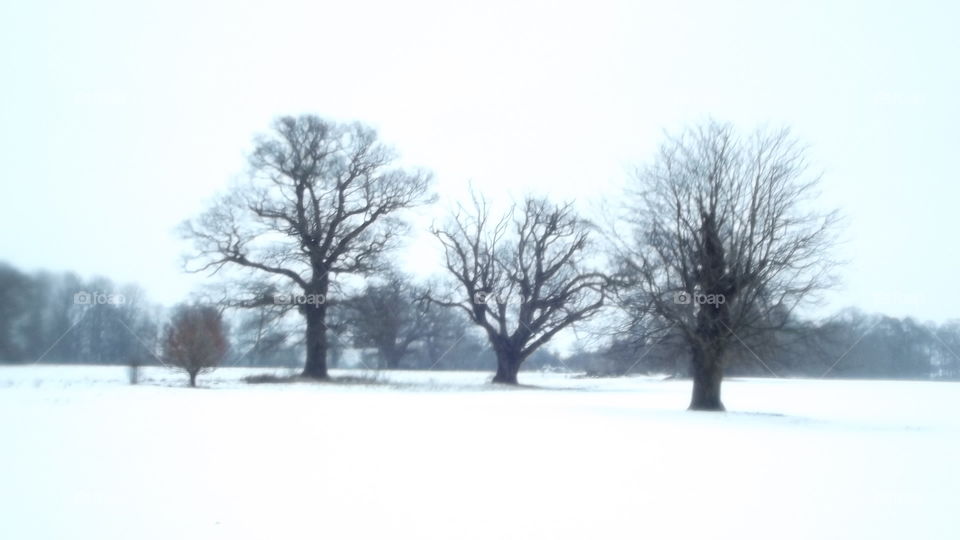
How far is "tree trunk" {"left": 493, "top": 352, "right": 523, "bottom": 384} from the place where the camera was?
4850cm

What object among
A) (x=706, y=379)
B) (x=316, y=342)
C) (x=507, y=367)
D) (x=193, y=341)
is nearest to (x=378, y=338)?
(x=316, y=342)

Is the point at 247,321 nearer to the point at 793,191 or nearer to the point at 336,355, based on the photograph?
the point at 336,355

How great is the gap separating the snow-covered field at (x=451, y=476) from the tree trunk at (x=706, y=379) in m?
6.03

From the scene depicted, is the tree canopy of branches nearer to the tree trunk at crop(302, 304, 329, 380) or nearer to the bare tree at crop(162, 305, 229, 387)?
the tree trunk at crop(302, 304, 329, 380)

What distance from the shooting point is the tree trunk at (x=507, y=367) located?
159ft

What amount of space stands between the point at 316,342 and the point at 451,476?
1166 inches

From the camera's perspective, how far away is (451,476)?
36.9 feet

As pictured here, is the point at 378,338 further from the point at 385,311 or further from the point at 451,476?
the point at 451,476

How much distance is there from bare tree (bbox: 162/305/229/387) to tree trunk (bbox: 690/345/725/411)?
2092 cm

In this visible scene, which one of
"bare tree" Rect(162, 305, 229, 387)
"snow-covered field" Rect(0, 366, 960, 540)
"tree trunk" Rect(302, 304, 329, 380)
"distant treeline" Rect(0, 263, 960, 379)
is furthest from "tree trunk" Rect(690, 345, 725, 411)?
"bare tree" Rect(162, 305, 229, 387)

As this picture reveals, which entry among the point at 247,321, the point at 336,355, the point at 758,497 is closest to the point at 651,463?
the point at 758,497

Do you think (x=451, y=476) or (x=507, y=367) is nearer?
(x=451, y=476)

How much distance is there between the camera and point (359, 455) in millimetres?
12969

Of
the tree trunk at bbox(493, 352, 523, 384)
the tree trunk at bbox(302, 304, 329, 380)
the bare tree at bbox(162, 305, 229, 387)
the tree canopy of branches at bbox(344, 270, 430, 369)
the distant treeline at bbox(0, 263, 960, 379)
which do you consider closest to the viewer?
the distant treeline at bbox(0, 263, 960, 379)
